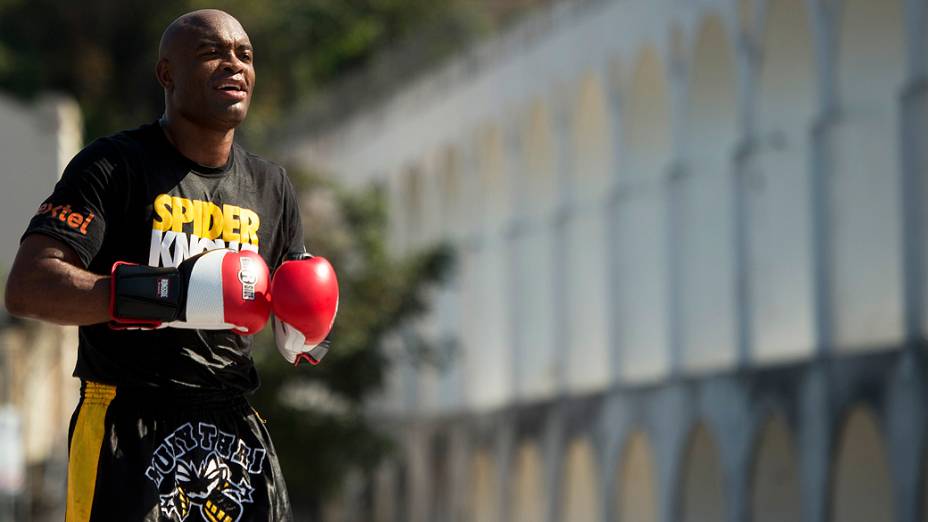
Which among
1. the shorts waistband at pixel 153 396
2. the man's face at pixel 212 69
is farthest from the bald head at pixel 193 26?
the shorts waistband at pixel 153 396

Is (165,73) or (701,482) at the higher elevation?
(701,482)

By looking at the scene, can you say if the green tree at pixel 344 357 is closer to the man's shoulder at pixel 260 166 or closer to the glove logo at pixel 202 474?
the man's shoulder at pixel 260 166

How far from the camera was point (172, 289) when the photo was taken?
587cm

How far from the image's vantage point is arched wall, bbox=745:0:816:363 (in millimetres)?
25031

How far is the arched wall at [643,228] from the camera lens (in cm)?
2988


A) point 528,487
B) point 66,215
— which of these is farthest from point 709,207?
point 66,215

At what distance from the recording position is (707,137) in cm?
2814

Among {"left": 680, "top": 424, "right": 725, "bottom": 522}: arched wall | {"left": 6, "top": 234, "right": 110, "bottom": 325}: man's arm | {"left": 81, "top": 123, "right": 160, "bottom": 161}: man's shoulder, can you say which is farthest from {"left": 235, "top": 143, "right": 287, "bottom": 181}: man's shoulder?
{"left": 680, "top": 424, "right": 725, "bottom": 522}: arched wall

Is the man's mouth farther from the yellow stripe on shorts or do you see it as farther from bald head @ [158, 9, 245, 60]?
the yellow stripe on shorts

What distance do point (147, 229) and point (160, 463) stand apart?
696 millimetres

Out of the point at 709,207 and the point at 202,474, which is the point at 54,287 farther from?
the point at 709,207

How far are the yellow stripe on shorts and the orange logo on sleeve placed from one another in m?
0.50

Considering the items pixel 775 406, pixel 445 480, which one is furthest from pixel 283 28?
pixel 775 406

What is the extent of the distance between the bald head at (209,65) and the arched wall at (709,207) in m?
21.0
